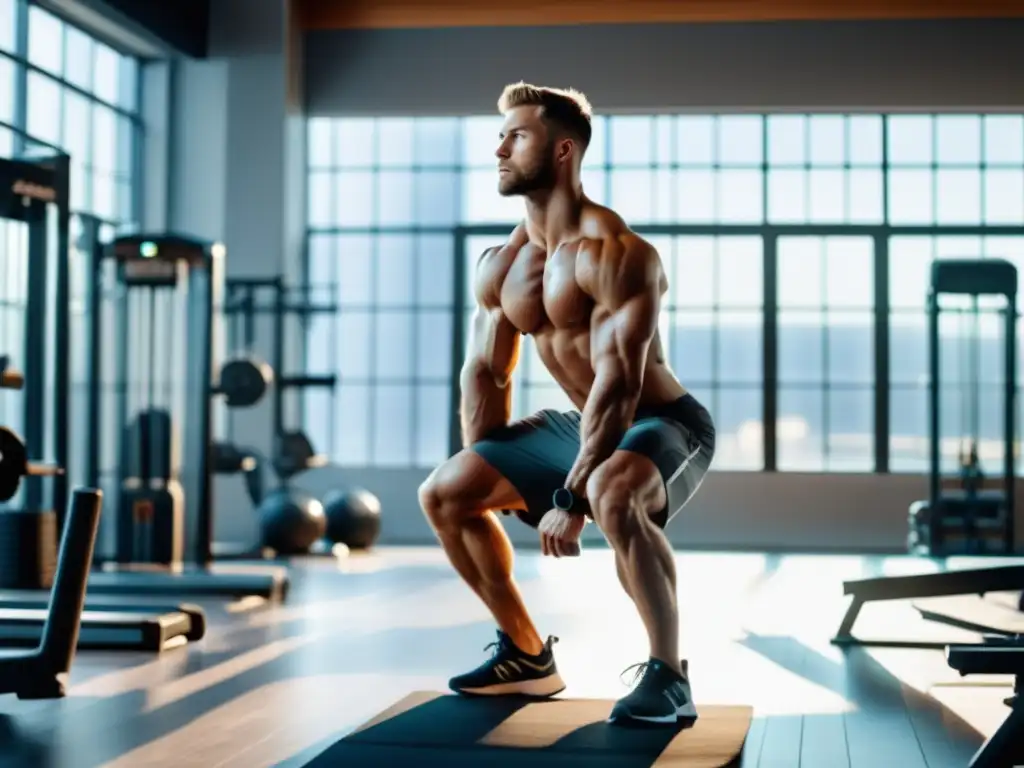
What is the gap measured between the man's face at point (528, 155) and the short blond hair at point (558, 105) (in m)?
0.02

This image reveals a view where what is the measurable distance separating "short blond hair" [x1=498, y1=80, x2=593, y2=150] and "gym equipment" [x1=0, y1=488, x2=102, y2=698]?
1272 millimetres

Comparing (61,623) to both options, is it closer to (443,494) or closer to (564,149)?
(443,494)

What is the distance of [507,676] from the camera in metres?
3.43

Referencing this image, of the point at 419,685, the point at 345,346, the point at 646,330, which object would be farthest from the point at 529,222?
the point at 345,346

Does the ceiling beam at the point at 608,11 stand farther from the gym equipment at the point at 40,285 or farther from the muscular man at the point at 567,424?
the muscular man at the point at 567,424

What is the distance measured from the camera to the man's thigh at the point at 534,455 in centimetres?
324

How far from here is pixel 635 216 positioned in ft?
35.9

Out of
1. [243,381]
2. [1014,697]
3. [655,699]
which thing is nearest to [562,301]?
[655,699]

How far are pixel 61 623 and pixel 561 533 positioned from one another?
1.18m

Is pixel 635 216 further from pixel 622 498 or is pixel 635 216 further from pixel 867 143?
pixel 622 498

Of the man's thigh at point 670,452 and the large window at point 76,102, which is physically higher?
the large window at point 76,102

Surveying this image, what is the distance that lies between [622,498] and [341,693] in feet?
3.58

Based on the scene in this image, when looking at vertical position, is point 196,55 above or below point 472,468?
above

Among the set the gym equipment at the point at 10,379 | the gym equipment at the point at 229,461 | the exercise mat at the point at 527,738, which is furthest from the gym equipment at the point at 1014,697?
the gym equipment at the point at 229,461
